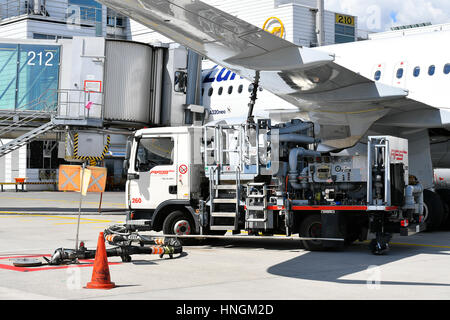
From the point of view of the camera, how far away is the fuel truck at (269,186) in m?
12.9

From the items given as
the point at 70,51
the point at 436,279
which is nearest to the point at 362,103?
the point at 436,279

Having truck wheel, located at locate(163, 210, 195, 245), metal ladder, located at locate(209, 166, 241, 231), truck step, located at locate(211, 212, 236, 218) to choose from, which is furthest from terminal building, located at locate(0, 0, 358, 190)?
truck step, located at locate(211, 212, 236, 218)

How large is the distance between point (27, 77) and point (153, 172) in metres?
13.7

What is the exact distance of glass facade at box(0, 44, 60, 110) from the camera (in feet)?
84.6

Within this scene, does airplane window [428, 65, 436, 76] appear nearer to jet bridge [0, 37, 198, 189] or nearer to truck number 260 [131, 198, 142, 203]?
truck number 260 [131, 198, 142, 203]

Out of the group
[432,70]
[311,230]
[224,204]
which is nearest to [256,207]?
[224,204]

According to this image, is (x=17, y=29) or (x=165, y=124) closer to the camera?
(x=165, y=124)

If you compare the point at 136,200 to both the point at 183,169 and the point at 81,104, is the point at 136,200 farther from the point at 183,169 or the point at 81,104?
the point at 81,104

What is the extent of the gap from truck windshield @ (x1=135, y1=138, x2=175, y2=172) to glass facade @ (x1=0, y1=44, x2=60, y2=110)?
11984mm

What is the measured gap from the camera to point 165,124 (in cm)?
2591

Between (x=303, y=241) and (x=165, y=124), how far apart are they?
13.5m

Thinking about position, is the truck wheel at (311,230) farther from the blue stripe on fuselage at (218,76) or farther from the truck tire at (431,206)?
the blue stripe on fuselage at (218,76)

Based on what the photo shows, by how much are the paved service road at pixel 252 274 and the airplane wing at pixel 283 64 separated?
3264 millimetres
